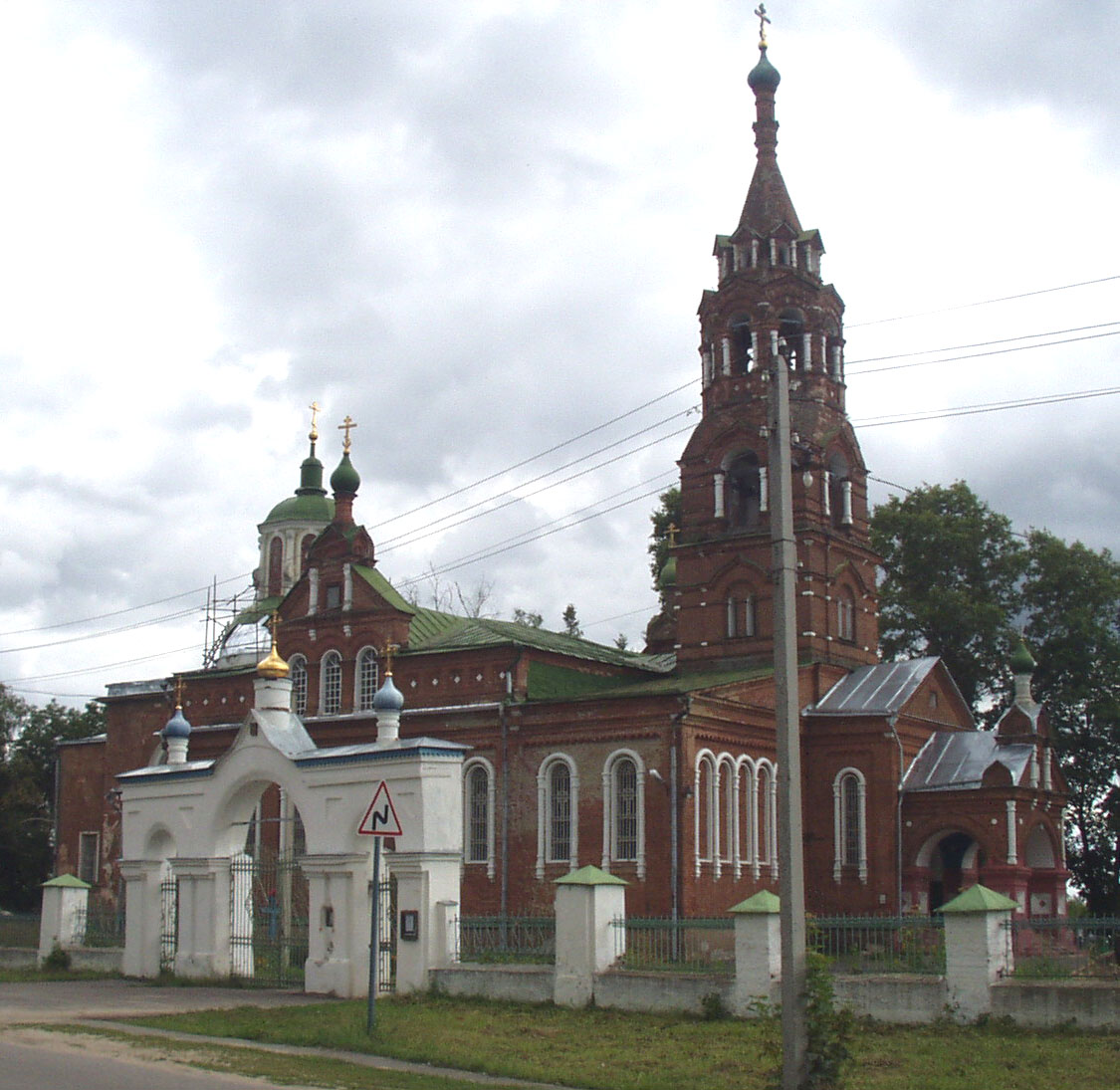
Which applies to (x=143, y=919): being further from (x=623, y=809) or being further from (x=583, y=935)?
(x=623, y=809)

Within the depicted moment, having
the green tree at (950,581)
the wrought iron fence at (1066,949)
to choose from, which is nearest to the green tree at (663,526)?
the green tree at (950,581)

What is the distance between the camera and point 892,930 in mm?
19266

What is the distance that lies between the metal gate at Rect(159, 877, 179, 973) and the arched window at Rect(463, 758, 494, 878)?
10.5 m

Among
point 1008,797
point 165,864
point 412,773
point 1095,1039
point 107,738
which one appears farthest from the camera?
point 107,738

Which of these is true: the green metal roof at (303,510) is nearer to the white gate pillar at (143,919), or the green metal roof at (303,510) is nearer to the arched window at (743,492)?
the arched window at (743,492)

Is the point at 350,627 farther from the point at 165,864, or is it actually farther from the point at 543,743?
the point at 165,864

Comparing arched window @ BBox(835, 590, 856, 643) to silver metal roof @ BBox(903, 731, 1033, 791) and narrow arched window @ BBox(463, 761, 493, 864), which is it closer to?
silver metal roof @ BBox(903, 731, 1033, 791)

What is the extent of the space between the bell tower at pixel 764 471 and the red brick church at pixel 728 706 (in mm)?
61

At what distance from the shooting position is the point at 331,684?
37844mm

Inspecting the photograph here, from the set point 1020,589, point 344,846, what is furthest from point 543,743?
point 1020,589

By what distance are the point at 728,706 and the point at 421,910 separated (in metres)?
13.7

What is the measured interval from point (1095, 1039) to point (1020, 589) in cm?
3010

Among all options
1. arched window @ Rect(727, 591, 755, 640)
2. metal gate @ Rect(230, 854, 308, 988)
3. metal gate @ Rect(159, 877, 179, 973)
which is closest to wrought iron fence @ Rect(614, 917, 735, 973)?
metal gate @ Rect(230, 854, 308, 988)

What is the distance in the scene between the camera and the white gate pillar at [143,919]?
78.0ft
